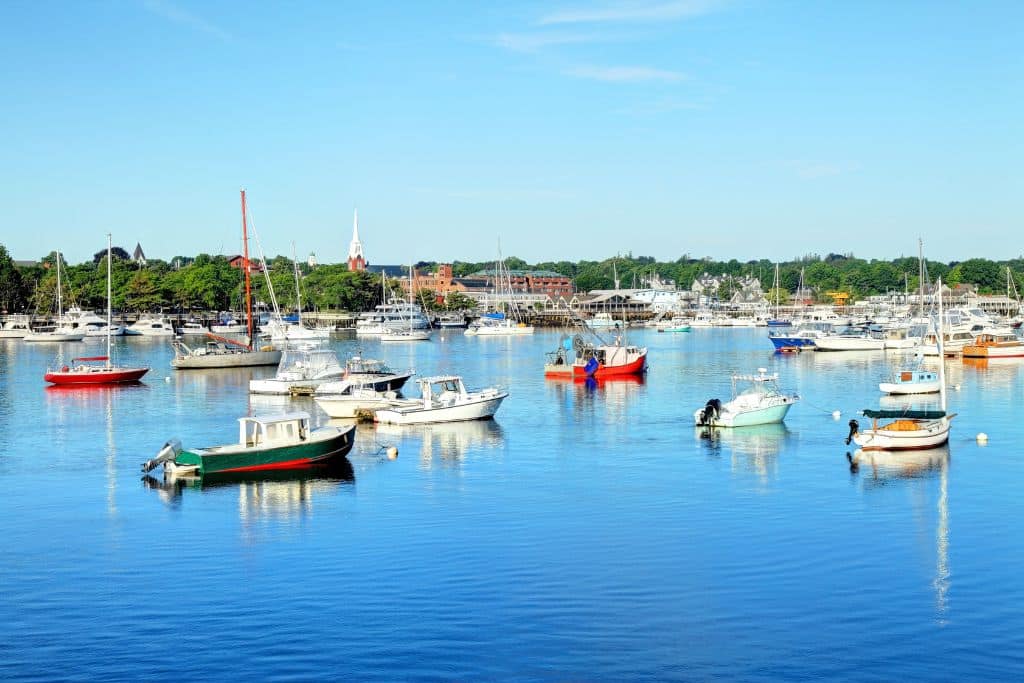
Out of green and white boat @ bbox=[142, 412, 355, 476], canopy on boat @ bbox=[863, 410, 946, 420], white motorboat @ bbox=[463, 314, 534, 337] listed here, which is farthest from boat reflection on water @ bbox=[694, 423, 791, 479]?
white motorboat @ bbox=[463, 314, 534, 337]

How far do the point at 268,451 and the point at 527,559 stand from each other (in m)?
16.6

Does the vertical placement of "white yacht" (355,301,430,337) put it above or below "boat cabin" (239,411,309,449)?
above

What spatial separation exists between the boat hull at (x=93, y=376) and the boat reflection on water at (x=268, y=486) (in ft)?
144

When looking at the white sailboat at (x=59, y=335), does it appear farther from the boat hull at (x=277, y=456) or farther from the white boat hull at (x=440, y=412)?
the boat hull at (x=277, y=456)

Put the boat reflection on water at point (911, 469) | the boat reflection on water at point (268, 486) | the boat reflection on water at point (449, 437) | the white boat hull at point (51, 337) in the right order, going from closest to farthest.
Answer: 1. the boat reflection on water at point (911, 469)
2. the boat reflection on water at point (268, 486)
3. the boat reflection on water at point (449, 437)
4. the white boat hull at point (51, 337)

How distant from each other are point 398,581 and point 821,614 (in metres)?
10.6

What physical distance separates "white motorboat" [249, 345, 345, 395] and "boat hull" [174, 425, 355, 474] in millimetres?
30680

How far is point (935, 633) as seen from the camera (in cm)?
2562

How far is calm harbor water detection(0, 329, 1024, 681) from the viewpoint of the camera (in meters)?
24.3

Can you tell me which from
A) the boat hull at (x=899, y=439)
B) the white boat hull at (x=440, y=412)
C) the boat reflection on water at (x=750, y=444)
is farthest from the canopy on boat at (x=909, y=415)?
the white boat hull at (x=440, y=412)

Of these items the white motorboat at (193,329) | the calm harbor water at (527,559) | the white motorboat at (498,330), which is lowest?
the calm harbor water at (527,559)

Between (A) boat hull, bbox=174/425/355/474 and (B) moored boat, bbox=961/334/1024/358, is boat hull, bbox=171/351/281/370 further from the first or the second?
(B) moored boat, bbox=961/334/1024/358

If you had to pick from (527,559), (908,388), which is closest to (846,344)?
(908,388)

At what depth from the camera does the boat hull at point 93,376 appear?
86.0 meters
